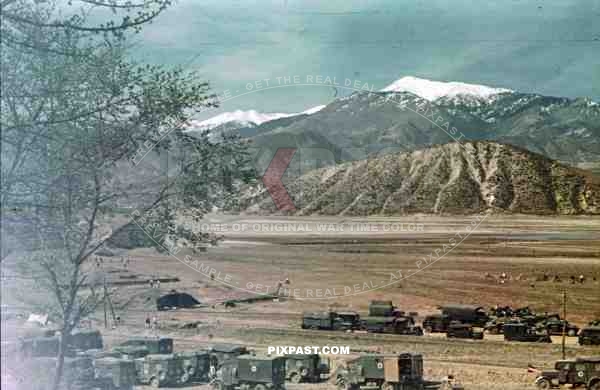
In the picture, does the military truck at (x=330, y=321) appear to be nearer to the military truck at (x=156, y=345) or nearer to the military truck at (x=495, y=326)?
the military truck at (x=495, y=326)

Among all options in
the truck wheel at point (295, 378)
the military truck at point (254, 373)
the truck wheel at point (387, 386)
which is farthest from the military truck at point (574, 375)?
the military truck at point (254, 373)

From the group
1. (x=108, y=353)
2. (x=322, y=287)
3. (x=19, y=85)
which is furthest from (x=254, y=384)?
(x=322, y=287)

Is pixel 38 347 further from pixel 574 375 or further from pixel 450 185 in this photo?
pixel 450 185

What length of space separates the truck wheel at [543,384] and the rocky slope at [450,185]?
13931mm

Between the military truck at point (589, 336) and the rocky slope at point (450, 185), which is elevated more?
the rocky slope at point (450, 185)

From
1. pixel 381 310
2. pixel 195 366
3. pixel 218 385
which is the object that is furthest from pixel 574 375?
pixel 381 310

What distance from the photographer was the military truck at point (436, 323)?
62.0 feet

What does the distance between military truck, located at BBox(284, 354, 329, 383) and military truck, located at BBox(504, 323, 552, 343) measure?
6.29 m

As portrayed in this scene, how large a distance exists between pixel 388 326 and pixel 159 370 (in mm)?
6610

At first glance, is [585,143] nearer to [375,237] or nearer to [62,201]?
[375,237]

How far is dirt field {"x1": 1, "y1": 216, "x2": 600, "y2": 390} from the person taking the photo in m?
16.3

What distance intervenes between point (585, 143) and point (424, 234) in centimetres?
Answer: 1769

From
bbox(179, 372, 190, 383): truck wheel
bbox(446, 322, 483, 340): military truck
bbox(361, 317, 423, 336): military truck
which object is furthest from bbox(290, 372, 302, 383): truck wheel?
bbox(446, 322, 483, 340): military truck

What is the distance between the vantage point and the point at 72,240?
9.15m
